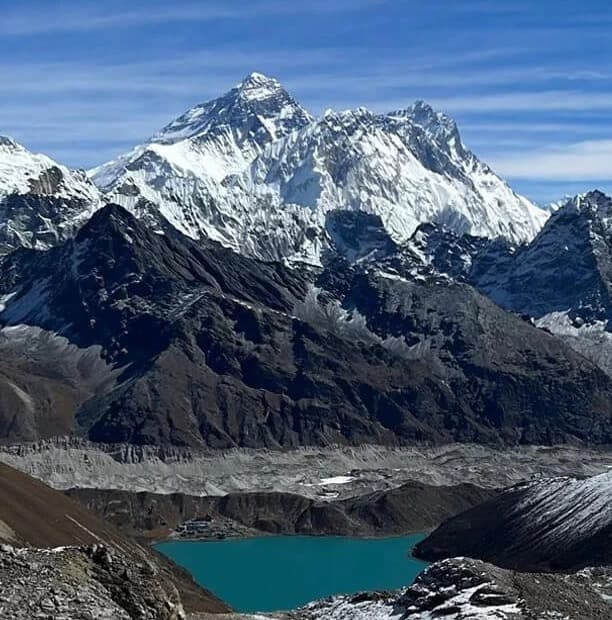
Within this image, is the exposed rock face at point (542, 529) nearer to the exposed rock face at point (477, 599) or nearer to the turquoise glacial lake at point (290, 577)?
the turquoise glacial lake at point (290, 577)

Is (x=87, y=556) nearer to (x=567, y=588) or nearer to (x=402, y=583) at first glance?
(x=567, y=588)

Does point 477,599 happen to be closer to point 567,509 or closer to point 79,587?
point 79,587

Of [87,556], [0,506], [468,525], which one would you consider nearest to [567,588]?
[87,556]

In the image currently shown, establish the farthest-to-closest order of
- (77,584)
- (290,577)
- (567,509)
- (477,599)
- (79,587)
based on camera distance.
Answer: (290,577), (567,509), (477,599), (77,584), (79,587)

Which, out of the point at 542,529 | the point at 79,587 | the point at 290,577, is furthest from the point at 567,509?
the point at 79,587

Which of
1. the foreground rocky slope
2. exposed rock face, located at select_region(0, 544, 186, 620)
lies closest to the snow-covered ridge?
the foreground rocky slope

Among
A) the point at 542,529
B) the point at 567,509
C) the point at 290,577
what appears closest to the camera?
the point at 567,509

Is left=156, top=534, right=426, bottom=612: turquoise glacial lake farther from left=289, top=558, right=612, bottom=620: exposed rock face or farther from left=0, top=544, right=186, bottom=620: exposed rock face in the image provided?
left=0, top=544, right=186, bottom=620: exposed rock face
